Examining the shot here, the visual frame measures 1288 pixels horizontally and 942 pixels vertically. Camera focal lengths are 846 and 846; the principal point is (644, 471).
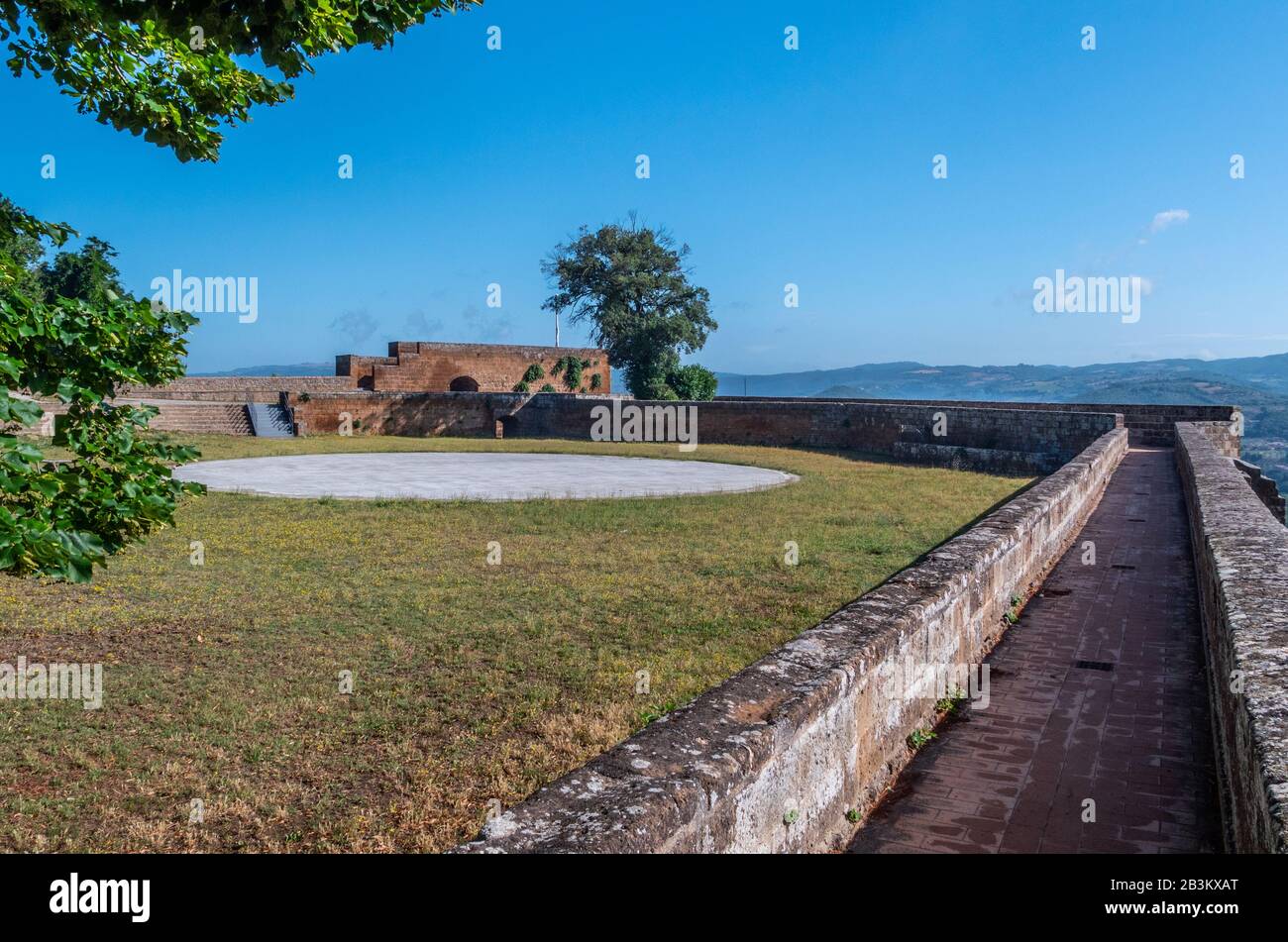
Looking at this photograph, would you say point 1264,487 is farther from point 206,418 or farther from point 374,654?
point 206,418

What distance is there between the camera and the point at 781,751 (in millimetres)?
2699

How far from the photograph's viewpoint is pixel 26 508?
325cm

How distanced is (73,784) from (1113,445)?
17.8 metres

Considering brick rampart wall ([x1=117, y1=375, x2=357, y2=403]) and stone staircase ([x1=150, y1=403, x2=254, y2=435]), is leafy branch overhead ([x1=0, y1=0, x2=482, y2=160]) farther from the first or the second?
brick rampart wall ([x1=117, y1=375, x2=357, y2=403])

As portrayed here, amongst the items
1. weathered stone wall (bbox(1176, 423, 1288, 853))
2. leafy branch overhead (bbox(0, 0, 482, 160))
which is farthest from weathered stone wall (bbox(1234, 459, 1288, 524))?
leafy branch overhead (bbox(0, 0, 482, 160))

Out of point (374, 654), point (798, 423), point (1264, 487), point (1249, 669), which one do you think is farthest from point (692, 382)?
point (1249, 669)

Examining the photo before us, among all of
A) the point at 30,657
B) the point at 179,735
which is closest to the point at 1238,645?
the point at 179,735

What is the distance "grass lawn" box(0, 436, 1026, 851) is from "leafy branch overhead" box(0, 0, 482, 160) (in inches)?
134

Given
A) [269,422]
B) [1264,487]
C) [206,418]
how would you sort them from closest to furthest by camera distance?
1. [1264,487]
2. [206,418]
3. [269,422]

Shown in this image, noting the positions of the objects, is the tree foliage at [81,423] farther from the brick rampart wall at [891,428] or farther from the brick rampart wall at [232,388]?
the brick rampart wall at [232,388]

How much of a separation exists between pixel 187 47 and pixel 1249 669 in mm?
5857

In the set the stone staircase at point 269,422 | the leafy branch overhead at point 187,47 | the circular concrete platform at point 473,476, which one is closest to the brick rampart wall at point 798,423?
the stone staircase at point 269,422

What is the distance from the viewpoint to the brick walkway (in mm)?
3254
